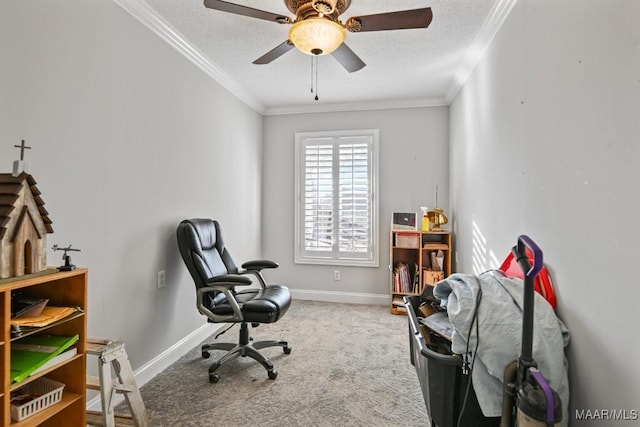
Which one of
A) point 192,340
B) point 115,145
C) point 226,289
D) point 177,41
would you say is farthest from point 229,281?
point 177,41

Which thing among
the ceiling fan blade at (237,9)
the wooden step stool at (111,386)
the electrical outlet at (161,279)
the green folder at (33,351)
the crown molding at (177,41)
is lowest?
the wooden step stool at (111,386)

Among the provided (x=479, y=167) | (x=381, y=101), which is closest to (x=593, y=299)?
(x=479, y=167)

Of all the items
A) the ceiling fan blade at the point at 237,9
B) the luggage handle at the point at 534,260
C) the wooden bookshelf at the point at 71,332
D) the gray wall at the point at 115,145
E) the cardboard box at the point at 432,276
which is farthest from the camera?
the cardboard box at the point at 432,276

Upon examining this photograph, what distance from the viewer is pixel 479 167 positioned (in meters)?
2.69

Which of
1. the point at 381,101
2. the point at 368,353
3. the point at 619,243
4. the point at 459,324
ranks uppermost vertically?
the point at 381,101

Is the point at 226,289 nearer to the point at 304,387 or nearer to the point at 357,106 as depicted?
the point at 304,387

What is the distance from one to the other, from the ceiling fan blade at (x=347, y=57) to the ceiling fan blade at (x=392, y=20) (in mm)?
238

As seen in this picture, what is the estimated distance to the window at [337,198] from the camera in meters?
4.11

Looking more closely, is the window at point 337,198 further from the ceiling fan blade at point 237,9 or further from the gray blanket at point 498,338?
the gray blanket at point 498,338

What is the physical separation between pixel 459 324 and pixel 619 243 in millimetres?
585

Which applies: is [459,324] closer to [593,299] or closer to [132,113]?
[593,299]

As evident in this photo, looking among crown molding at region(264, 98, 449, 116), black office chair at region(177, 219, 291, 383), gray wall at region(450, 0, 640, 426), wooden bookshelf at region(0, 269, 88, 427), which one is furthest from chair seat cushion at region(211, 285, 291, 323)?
crown molding at region(264, 98, 449, 116)

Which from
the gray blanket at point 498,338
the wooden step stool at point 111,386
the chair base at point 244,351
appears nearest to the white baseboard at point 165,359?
the chair base at point 244,351

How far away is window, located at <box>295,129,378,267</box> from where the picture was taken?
13.5ft
